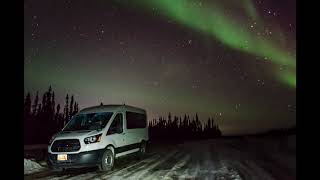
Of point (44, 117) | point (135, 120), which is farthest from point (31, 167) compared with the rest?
point (44, 117)

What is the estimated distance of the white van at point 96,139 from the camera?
1175 cm

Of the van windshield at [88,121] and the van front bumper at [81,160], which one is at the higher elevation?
the van windshield at [88,121]

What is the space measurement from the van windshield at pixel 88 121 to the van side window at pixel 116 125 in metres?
0.27

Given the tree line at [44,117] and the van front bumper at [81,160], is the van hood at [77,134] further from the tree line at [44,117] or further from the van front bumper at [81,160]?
the tree line at [44,117]

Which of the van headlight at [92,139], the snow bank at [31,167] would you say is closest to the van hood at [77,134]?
the van headlight at [92,139]

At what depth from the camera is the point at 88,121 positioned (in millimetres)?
13516

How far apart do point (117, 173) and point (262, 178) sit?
15.5ft

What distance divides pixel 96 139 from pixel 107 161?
103 centimetres

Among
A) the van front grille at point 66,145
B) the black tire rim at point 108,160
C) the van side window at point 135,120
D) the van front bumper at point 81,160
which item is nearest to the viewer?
the van front bumper at point 81,160

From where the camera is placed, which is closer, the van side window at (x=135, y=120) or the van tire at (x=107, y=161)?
the van tire at (x=107, y=161)

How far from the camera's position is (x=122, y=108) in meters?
14.1

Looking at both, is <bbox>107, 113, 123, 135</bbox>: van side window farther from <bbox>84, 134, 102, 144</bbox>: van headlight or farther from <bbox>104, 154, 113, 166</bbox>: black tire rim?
<bbox>104, 154, 113, 166</bbox>: black tire rim
